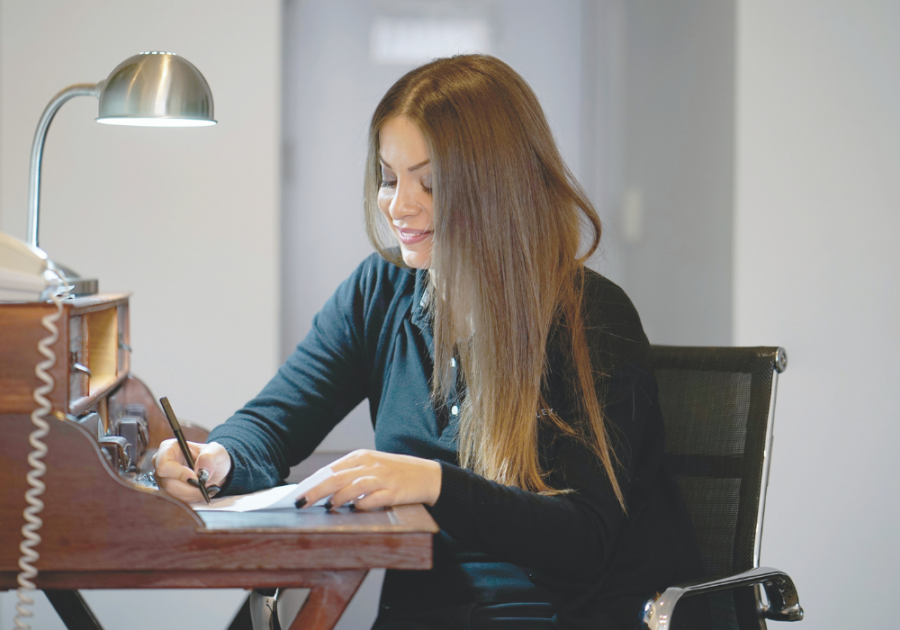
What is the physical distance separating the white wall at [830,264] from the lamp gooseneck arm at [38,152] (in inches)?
56.4

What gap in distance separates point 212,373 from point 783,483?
1452mm

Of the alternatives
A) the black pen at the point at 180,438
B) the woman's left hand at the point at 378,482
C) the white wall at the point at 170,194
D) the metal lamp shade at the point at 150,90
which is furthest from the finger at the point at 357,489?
the white wall at the point at 170,194

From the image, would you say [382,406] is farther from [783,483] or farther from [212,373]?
[783,483]

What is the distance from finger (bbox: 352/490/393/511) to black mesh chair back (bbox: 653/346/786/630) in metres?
0.58

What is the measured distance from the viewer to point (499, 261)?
44.6 inches

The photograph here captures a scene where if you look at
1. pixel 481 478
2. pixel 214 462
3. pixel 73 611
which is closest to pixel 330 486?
pixel 481 478

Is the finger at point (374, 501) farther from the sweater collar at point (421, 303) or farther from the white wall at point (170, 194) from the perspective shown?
the white wall at point (170, 194)

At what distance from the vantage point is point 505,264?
113 cm

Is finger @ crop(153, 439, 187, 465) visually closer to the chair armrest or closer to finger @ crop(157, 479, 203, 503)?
finger @ crop(157, 479, 203, 503)

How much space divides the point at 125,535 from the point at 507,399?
51 cm

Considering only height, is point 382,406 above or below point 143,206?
below

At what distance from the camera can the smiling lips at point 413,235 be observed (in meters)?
1.19

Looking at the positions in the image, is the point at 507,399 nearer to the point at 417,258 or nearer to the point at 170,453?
the point at 417,258

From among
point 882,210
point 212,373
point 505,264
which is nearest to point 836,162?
point 882,210
